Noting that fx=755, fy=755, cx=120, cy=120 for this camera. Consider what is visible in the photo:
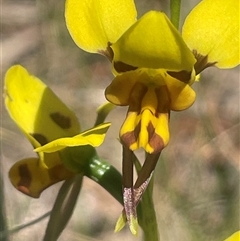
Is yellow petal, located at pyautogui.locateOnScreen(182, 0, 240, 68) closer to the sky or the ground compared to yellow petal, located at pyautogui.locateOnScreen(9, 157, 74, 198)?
closer to the sky

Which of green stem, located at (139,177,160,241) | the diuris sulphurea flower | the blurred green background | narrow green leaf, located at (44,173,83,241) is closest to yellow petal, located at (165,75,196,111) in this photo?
the diuris sulphurea flower

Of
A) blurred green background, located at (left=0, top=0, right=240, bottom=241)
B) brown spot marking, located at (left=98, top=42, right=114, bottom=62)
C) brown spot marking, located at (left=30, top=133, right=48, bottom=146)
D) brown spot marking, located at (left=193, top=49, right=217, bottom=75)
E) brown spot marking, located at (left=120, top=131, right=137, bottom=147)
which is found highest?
brown spot marking, located at (left=98, top=42, right=114, bottom=62)

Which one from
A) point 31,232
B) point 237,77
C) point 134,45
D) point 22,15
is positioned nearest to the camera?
point 134,45

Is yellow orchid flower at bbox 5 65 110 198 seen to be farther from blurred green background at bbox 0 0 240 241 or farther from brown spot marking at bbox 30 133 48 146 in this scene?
blurred green background at bbox 0 0 240 241

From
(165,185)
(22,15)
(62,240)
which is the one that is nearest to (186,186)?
(165,185)

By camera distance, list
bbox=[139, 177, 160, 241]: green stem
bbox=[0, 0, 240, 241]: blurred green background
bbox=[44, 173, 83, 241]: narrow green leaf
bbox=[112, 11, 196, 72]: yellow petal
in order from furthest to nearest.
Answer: bbox=[0, 0, 240, 241]: blurred green background, bbox=[44, 173, 83, 241]: narrow green leaf, bbox=[139, 177, 160, 241]: green stem, bbox=[112, 11, 196, 72]: yellow petal

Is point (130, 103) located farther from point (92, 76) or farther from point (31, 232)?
point (92, 76)

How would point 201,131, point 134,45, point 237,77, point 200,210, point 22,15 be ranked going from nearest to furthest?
point 134,45, point 200,210, point 201,131, point 237,77, point 22,15
